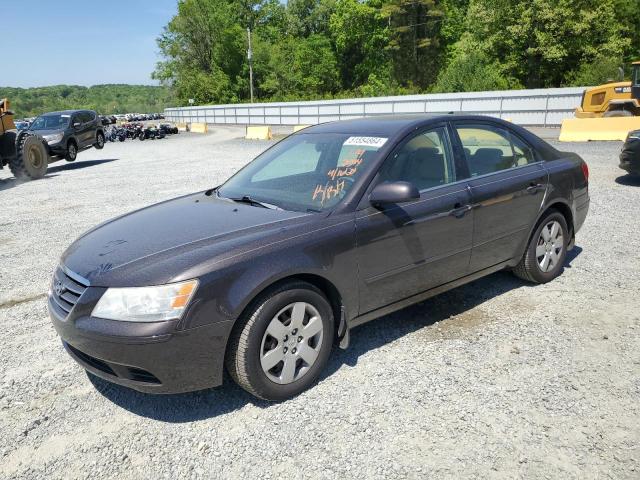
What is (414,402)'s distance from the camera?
291 centimetres

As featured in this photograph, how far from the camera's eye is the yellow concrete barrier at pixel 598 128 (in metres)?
15.3

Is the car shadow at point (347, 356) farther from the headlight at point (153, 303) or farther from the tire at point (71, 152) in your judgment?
the tire at point (71, 152)

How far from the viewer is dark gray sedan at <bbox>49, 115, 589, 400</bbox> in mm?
2580

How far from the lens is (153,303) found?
2535mm

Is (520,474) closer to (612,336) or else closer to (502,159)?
(612,336)

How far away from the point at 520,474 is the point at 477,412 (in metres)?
0.49

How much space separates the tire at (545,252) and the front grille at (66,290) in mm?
3546

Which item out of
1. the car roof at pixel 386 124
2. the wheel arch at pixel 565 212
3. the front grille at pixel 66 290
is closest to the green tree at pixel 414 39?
the wheel arch at pixel 565 212

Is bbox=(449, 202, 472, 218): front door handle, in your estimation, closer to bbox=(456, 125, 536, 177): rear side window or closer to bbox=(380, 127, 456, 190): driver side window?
bbox=(380, 127, 456, 190): driver side window

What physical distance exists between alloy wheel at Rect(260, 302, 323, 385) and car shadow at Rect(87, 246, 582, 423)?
0.24 m

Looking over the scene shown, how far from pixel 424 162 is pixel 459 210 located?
438 millimetres

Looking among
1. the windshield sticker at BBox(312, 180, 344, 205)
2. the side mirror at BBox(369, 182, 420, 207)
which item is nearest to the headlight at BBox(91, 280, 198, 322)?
the windshield sticker at BBox(312, 180, 344, 205)

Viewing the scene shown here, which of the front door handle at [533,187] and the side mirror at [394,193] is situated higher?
the side mirror at [394,193]

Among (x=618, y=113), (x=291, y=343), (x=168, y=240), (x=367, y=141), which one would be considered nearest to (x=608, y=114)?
(x=618, y=113)
